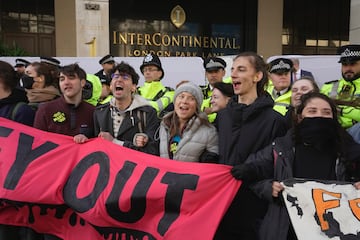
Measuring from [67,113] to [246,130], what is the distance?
1.64 m

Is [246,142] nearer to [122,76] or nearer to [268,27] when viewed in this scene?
[122,76]

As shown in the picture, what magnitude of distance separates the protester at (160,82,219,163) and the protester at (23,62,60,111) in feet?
4.30

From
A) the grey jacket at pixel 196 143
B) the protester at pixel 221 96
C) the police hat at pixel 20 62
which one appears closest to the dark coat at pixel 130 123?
the grey jacket at pixel 196 143

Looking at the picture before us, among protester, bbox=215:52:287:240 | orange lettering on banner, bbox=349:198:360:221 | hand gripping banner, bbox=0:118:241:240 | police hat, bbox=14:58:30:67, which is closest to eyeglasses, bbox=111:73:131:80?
hand gripping banner, bbox=0:118:241:240

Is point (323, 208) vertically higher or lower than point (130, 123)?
lower

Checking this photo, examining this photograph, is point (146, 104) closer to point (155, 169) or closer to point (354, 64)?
point (155, 169)

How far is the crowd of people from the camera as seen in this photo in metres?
2.74

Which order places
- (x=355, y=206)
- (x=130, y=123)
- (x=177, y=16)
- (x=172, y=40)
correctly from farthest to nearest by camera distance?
(x=177, y=16) < (x=172, y=40) < (x=130, y=123) < (x=355, y=206)

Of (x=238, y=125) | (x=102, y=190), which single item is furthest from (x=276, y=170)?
(x=102, y=190)

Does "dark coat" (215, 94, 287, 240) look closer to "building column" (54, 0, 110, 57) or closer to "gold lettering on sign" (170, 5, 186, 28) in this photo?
"building column" (54, 0, 110, 57)

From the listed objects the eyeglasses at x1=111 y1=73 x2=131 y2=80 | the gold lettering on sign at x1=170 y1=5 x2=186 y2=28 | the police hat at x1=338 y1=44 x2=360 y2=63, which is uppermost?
the gold lettering on sign at x1=170 y1=5 x2=186 y2=28

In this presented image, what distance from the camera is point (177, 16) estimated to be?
1492 centimetres

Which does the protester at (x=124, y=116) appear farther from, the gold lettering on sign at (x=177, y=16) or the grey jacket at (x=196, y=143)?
the gold lettering on sign at (x=177, y=16)

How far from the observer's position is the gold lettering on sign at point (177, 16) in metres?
14.9
